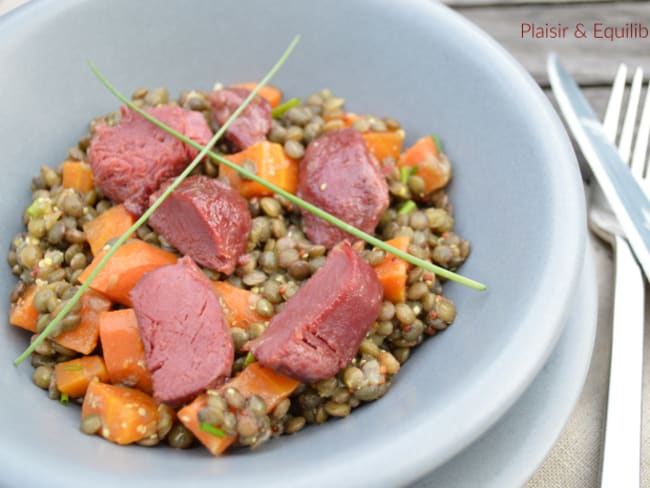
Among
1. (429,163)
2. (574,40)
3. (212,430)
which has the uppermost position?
(574,40)

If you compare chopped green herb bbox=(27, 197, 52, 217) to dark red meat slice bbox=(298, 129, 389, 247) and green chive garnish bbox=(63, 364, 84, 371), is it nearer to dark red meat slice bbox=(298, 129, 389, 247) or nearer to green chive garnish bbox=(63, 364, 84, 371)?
green chive garnish bbox=(63, 364, 84, 371)

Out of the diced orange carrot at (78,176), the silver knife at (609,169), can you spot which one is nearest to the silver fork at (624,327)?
the silver knife at (609,169)

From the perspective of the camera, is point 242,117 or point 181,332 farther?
point 242,117

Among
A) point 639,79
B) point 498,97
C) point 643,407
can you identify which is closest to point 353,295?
point 498,97

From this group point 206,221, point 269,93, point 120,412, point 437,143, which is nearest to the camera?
point 120,412

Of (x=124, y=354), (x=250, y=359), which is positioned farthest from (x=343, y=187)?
(x=124, y=354)

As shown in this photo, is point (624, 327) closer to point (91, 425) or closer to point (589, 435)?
point (589, 435)
